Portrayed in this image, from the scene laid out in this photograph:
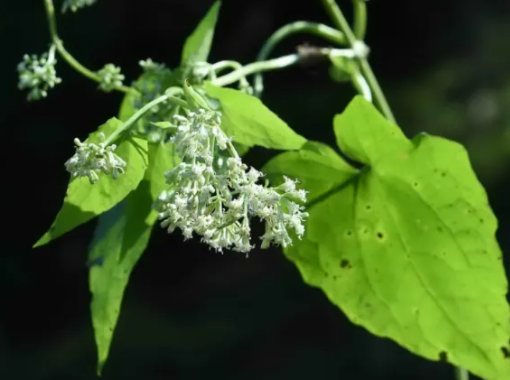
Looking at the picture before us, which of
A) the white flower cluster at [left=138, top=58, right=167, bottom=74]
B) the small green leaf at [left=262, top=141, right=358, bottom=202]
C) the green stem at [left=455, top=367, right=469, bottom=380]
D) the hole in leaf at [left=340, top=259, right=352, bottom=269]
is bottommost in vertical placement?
the green stem at [left=455, top=367, right=469, bottom=380]

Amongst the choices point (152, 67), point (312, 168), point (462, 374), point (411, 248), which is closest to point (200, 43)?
point (152, 67)

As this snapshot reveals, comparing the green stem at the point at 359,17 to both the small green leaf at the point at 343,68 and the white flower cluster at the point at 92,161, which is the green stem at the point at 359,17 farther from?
the white flower cluster at the point at 92,161

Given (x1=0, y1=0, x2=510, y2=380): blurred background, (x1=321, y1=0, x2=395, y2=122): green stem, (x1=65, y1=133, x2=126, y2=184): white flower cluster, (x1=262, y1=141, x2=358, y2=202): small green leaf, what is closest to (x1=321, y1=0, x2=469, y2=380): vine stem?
(x1=321, y1=0, x2=395, y2=122): green stem

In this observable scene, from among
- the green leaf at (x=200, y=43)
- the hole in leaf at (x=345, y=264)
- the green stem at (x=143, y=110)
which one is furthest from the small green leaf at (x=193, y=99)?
the hole in leaf at (x=345, y=264)

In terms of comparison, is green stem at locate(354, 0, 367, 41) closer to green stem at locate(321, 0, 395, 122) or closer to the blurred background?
green stem at locate(321, 0, 395, 122)

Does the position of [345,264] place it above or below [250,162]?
below

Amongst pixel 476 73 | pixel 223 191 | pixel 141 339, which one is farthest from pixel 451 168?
pixel 476 73

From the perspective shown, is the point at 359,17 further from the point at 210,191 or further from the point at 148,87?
the point at 210,191
